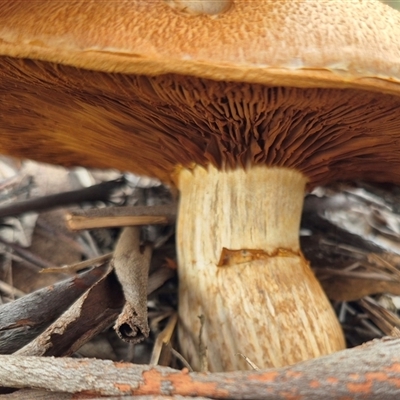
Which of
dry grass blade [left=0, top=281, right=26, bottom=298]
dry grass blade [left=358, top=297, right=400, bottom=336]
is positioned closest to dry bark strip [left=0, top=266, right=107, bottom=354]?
dry grass blade [left=0, top=281, right=26, bottom=298]

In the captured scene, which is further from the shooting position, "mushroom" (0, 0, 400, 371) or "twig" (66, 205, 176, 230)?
"twig" (66, 205, 176, 230)

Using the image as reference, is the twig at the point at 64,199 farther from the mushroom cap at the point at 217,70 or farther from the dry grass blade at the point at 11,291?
the mushroom cap at the point at 217,70

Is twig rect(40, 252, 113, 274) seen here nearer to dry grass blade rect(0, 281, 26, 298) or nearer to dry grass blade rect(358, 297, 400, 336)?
dry grass blade rect(0, 281, 26, 298)

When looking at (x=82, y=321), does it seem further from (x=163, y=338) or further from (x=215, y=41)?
(x=215, y=41)

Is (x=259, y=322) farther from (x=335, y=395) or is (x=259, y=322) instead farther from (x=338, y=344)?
(x=335, y=395)

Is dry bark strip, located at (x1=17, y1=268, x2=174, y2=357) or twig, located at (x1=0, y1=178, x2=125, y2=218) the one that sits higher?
twig, located at (x1=0, y1=178, x2=125, y2=218)

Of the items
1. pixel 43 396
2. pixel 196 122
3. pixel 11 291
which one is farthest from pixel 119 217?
pixel 43 396
